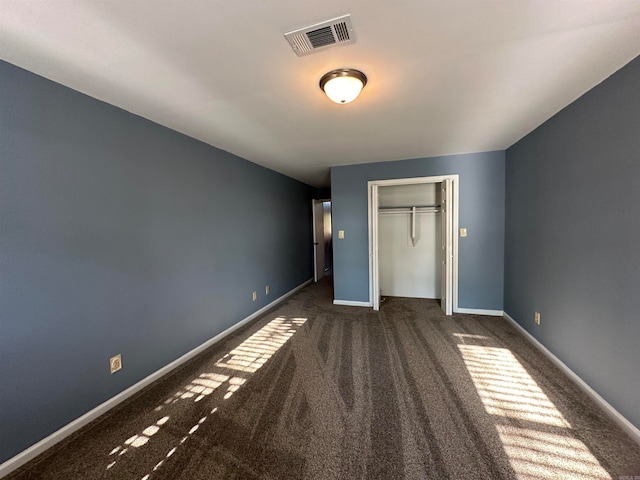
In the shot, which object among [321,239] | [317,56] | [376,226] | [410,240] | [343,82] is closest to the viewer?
[317,56]

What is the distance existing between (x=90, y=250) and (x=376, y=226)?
3391 mm

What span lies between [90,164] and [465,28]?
2.57 m

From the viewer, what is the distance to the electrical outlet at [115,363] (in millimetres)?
1976

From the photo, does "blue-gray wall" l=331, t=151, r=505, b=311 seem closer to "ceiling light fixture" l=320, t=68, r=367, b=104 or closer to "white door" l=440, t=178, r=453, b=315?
"white door" l=440, t=178, r=453, b=315

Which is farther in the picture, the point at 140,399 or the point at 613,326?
the point at 140,399

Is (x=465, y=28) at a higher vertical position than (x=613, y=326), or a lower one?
higher

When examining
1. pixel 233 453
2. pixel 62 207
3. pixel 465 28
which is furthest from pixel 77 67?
pixel 233 453

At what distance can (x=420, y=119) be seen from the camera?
2.42 metres

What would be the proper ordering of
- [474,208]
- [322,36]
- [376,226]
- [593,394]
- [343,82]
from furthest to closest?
[376,226]
[474,208]
[593,394]
[343,82]
[322,36]

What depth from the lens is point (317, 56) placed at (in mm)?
1498

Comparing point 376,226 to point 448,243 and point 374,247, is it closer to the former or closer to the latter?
point 374,247

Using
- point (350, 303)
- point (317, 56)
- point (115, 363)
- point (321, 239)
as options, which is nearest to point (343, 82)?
point (317, 56)

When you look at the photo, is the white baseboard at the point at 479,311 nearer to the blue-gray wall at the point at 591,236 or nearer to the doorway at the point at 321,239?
the blue-gray wall at the point at 591,236

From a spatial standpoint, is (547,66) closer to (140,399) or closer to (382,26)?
(382,26)
